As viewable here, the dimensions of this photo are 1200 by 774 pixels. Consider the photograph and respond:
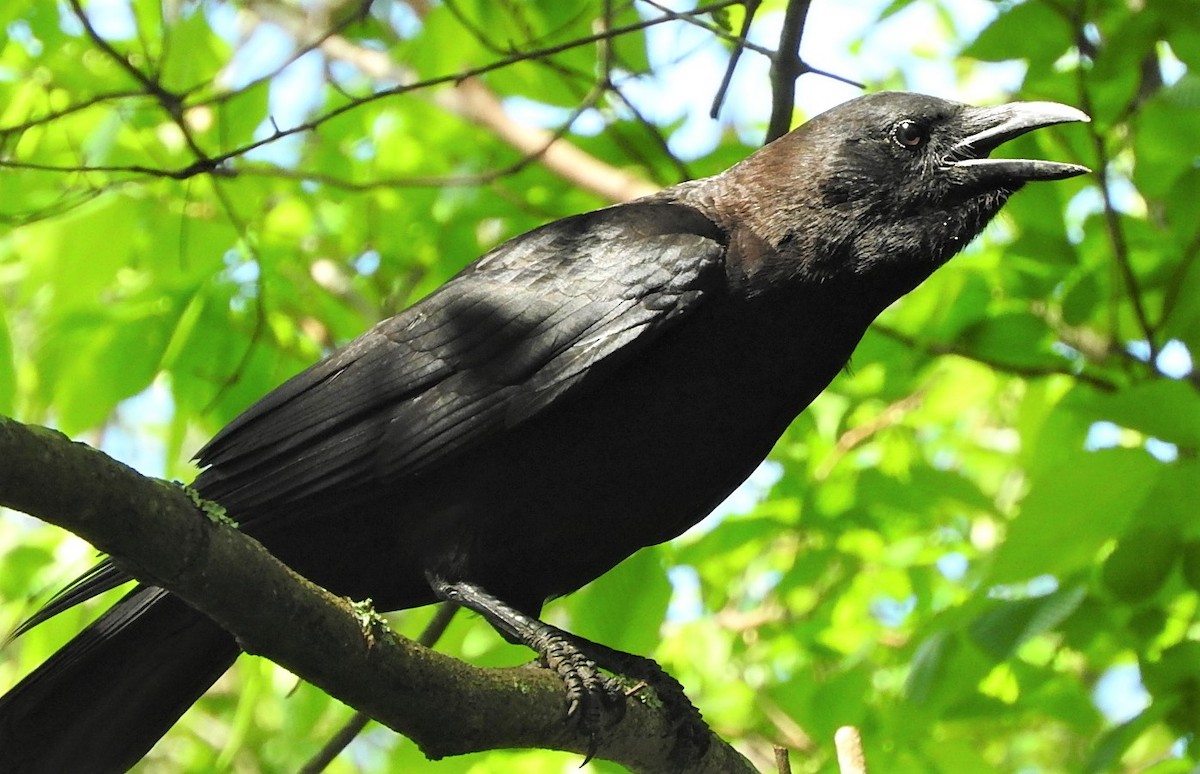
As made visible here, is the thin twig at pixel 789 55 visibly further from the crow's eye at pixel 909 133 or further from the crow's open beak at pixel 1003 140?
the crow's open beak at pixel 1003 140

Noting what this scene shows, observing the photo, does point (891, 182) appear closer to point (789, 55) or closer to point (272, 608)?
point (789, 55)

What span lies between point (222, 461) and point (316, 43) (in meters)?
1.32

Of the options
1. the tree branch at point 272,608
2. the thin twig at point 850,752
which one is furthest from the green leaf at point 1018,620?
the tree branch at point 272,608

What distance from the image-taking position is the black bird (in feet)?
10.2

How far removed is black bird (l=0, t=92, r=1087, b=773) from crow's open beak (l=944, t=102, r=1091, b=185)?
17 millimetres

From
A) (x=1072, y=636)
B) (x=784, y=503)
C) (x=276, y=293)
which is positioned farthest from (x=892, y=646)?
(x=276, y=293)

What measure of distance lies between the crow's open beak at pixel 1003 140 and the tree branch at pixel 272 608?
5.79 ft

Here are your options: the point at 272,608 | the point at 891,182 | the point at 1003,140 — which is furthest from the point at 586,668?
the point at 1003,140

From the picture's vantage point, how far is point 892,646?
17.4 feet

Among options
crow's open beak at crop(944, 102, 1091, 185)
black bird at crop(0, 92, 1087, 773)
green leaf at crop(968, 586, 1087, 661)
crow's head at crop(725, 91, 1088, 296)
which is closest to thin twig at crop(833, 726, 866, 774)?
green leaf at crop(968, 586, 1087, 661)

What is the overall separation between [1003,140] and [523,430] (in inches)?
59.8

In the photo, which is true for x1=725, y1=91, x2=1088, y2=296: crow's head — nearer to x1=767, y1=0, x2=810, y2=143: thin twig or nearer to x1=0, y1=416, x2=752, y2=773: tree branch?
x1=767, y1=0, x2=810, y2=143: thin twig

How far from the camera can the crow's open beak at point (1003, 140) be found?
3404 mm

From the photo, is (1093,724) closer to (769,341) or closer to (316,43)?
(769,341)
